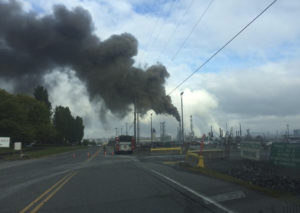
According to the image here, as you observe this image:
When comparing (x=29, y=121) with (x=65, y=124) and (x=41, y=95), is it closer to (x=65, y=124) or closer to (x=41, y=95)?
(x=41, y=95)

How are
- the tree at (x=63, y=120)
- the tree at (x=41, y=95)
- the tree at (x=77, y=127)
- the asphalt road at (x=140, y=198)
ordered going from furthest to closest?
the tree at (x=77, y=127) < the tree at (x=63, y=120) < the tree at (x=41, y=95) < the asphalt road at (x=140, y=198)

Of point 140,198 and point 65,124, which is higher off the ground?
point 65,124

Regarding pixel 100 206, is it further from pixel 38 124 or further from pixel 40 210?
pixel 38 124

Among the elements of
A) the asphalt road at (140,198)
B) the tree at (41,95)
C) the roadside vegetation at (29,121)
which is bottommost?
the asphalt road at (140,198)

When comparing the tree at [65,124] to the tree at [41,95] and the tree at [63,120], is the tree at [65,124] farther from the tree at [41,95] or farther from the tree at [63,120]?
the tree at [41,95]

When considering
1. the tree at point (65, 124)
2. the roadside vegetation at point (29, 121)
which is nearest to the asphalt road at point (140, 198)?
the roadside vegetation at point (29, 121)

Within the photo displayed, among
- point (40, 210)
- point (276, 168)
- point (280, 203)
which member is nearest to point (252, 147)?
point (276, 168)

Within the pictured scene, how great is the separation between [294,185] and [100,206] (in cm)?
557

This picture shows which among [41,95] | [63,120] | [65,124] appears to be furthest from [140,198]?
[63,120]

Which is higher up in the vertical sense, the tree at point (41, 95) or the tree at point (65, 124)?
the tree at point (41, 95)

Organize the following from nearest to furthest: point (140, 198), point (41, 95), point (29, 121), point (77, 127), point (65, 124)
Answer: point (140, 198) < point (29, 121) < point (41, 95) < point (65, 124) < point (77, 127)

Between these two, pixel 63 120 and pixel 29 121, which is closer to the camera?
pixel 29 121

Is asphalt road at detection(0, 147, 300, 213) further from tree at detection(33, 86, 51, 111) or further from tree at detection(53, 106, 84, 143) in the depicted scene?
tree at detection(53, 106, 84, 143)

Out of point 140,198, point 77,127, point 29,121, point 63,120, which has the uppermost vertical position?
point 63,120
